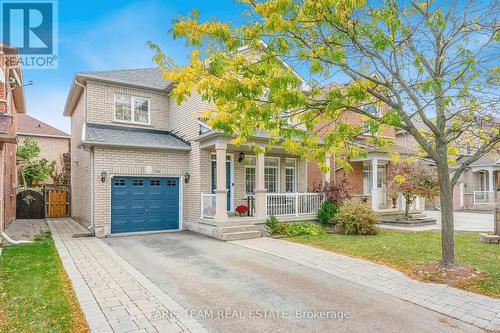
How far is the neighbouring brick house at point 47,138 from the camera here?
93.1ft

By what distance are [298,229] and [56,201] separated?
52.8 ft

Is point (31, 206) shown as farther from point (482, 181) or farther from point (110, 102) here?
point (482, 181)

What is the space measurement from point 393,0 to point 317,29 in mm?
1682

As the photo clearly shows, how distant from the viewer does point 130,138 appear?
13.5m

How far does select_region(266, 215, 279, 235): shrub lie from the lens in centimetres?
1275

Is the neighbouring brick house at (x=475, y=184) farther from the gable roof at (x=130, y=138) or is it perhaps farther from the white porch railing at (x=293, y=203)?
the gable roof at (x=130, y=138)

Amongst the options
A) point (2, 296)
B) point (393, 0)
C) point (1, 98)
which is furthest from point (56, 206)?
point (393, 0)

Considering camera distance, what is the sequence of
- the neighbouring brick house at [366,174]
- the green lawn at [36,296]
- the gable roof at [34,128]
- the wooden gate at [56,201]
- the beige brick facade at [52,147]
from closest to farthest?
1. the green lawn at [36,296]
2. the neighbouring brick house at [366,174]
3. the wooden gate at [56,201]
4. the gable roof at [34,128]
5. the beige brick facade at [52,147]

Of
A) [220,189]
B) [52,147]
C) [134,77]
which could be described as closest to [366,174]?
[220,189]

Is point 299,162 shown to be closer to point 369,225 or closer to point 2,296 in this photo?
point 369,225

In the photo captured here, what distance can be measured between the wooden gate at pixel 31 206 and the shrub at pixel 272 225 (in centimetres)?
1551

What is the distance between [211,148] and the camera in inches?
539

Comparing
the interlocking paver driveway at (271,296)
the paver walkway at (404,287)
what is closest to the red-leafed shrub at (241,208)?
the paver walkway at (404,287)
